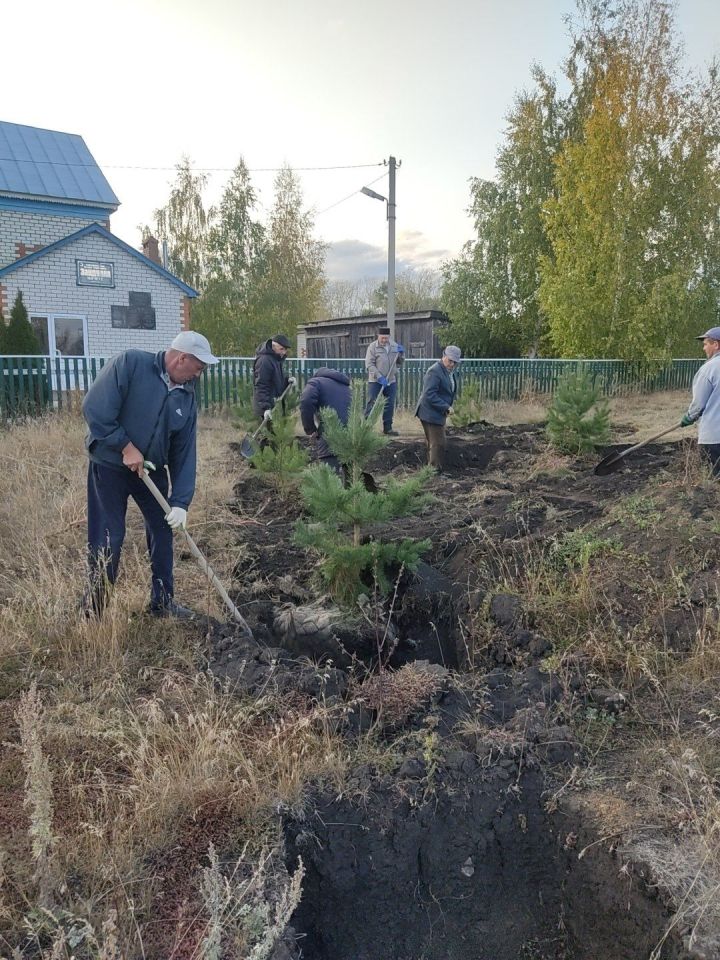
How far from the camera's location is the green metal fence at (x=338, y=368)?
11078 millimetres

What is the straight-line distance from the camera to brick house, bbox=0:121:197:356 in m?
16.9

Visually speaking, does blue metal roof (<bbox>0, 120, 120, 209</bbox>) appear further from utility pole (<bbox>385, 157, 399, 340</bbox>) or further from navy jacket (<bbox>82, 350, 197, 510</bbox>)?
navy jacket (<bbox>82, 350, 197, 510</bbox>)

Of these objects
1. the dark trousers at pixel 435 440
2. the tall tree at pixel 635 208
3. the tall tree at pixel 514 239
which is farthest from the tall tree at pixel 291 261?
the dark trousers at pixel 435 440

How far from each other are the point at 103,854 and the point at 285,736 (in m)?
0.80

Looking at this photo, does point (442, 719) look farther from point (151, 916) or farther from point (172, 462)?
point (172, 462)

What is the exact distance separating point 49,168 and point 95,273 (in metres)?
4.39

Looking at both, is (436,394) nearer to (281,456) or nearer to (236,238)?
(281,456)

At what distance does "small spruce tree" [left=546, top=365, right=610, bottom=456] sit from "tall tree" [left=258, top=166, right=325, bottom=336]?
2400cm

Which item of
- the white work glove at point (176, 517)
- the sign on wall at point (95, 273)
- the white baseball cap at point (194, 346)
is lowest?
the white work glove at point (176, 517)

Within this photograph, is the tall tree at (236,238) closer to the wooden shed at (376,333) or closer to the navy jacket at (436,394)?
the wooden shed at (376,333)

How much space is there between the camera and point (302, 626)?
3.92 m

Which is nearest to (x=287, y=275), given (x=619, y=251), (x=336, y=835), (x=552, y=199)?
(x=552, y=199)

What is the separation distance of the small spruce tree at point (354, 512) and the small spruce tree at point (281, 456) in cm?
255

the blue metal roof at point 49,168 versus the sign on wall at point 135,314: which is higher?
the blue metal roof at point 49,168
